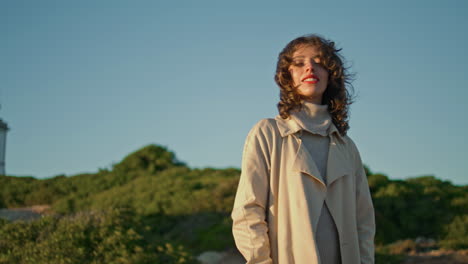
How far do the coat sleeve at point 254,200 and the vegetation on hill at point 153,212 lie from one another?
15.2 ft

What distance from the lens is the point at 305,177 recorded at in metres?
2.18

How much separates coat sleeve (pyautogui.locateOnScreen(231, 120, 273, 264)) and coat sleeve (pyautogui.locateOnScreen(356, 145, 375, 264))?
543mm

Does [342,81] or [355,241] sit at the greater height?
[342,81]

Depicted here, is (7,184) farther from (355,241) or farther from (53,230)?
(355,241)

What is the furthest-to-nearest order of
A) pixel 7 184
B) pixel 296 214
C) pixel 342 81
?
1. pixel 7 184
2. pixel 342 81
3. pixel 296 214

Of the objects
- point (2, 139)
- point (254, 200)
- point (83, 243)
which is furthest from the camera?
point (2, 139)

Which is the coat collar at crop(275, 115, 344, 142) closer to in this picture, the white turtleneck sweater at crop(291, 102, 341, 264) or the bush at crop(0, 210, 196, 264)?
the white turtleneck sweater at crop(291, 102, 341, 264)

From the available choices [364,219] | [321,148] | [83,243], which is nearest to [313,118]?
[321,148]

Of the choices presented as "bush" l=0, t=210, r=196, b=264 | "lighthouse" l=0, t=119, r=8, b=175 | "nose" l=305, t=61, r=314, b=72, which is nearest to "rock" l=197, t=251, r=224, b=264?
"bush" l=0, t=210, r=196, b=264

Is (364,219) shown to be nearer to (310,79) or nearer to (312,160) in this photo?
(312,160)

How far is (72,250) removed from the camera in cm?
649

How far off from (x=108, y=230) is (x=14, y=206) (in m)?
10.0

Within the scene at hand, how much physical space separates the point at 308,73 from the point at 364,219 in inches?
32.1

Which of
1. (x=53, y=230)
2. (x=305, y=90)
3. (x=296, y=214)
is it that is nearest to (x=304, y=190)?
(x=296, y=214)
